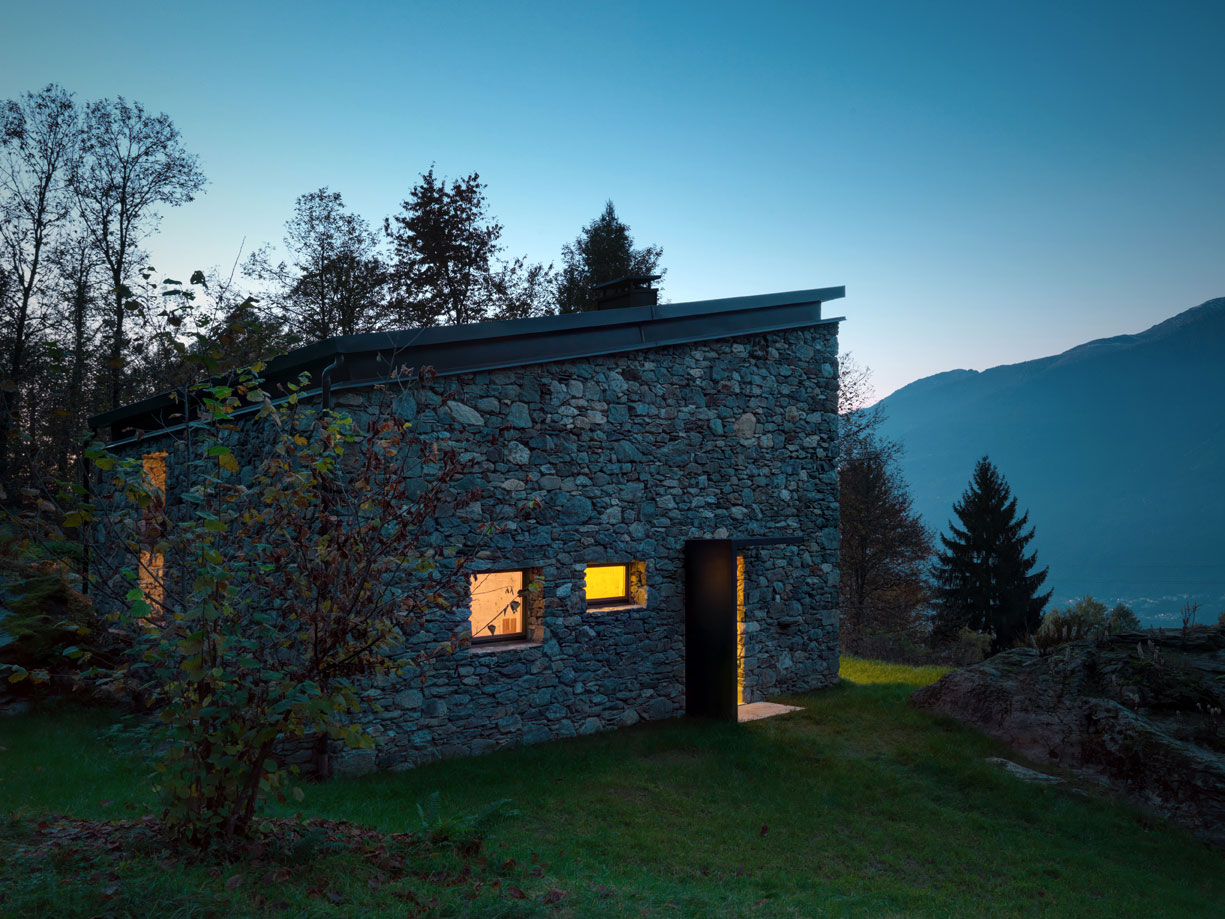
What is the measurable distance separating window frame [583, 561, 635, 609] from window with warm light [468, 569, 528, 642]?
3.05 ft

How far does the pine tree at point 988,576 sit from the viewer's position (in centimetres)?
2728

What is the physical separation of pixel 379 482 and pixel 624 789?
4.46 metres

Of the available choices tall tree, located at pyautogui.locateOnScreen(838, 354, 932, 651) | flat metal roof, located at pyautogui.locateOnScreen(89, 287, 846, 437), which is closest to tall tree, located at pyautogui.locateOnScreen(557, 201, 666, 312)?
tall tree, located at pyautogui.locateOnScreen(838, 354, 932, 651)

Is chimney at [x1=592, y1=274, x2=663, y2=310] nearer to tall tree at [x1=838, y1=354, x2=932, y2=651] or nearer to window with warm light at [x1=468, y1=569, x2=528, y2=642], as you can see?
window with warm light at [x1=468, y1=569, x2=528, y2=642]

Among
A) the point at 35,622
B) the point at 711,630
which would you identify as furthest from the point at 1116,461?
the point at 35,622

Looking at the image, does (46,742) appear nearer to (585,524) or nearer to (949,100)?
(585,524)

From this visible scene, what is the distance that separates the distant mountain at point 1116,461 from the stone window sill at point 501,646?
322 feet

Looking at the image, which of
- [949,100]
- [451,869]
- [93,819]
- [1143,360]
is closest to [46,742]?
[93,819]

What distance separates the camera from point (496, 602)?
859 centimetres

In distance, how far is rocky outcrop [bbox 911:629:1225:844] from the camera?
7367 mm

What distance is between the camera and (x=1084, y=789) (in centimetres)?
776

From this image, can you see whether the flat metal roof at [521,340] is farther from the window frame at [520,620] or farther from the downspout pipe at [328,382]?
the window frame at [520,620]

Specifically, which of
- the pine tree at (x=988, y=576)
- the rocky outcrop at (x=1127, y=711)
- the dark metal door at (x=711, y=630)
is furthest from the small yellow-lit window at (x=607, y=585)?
the pine tree at (x=988, y=576)

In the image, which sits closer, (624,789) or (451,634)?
Result: (624,789)
